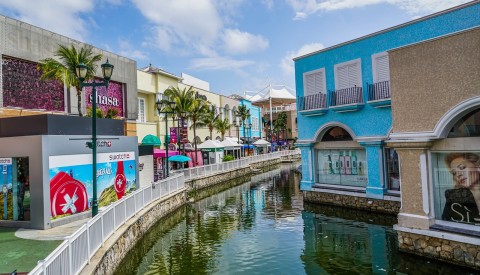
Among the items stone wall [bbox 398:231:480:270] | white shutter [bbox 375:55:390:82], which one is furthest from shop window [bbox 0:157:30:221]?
white shutter [bbox 375:55:390:82]

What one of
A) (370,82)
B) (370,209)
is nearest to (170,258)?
(370,209)

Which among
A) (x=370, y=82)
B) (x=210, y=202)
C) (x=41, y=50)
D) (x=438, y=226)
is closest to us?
(x=438, y=226)

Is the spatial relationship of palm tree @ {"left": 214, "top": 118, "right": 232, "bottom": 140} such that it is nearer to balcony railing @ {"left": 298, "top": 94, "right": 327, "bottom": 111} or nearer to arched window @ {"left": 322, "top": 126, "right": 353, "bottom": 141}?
balcony railing @ {"left": 298, "top": 94, "right": 327, "bottom": 111}

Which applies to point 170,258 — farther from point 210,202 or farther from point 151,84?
point 151,84

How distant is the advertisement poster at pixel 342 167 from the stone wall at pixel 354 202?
85cm

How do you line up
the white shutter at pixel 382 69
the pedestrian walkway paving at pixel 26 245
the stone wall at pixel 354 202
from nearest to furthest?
the pedestrian walkway paving at pixel 26 245 → the white shutter at pixel 382 69 → the stone wall at pixel 354 202

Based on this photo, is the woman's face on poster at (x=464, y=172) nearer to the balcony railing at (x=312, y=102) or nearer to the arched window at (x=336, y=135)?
the arched window at (x=336, y=135)

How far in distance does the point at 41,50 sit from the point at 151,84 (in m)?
12.4

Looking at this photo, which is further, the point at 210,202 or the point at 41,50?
the point at 210,202

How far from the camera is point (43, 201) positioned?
11.9 metres

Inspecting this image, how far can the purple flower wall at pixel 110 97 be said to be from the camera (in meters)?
26.6

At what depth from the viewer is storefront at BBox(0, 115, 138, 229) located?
1205 centimetres

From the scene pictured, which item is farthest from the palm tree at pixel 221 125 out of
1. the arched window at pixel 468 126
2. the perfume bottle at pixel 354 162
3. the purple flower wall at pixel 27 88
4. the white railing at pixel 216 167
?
the arched window at pixel 468 126

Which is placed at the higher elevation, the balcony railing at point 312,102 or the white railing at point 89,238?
the balcony railing at point 312,102
